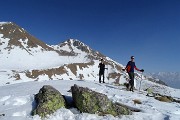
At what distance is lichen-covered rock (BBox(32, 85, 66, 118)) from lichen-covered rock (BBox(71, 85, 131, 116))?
1164 mm

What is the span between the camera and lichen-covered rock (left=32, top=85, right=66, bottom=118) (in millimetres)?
13720

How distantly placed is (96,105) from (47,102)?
268 cm

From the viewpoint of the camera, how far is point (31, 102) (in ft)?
51.1

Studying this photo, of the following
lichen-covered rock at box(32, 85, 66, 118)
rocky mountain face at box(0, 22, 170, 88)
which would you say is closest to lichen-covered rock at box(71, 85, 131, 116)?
lichen-covered rock at box(32, 85, 66, 118)

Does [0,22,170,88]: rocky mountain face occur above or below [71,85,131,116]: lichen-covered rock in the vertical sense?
above

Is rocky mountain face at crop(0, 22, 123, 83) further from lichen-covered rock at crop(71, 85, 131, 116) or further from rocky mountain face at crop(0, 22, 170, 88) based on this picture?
lichen-covered rock at crop(71, 85, 131, 116)

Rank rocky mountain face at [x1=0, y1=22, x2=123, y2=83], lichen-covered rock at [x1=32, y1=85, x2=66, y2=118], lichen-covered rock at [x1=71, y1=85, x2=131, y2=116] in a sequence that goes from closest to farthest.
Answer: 1. lichen-covered rock at [x1=32, y1=85, x2=66, y2=118]
2. lichen-covered rock at [x1=71, y1=85, x2=131, y2=116]
3. rocky mountain face at [x1=0, y1=22, x2=123, y2=83]

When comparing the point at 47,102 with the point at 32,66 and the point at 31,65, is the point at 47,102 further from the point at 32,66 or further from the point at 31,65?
the point at 31,65

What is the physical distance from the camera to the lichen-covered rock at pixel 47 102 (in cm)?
1372

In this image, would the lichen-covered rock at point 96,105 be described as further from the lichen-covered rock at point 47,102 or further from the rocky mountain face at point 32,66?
the rocky mountain face at point 32,66

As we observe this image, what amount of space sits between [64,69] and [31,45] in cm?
7373

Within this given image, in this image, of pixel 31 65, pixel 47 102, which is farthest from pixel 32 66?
pixel 47 102

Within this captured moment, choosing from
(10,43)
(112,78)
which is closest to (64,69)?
(112,78)

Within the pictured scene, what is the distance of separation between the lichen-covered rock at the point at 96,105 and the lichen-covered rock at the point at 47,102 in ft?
3.82
